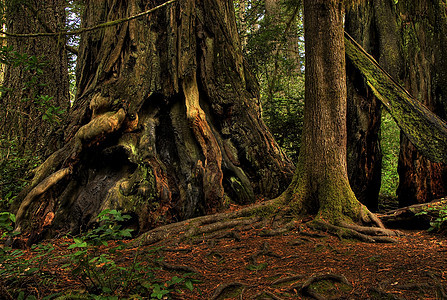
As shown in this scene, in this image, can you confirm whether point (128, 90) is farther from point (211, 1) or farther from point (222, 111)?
point (211, 1)

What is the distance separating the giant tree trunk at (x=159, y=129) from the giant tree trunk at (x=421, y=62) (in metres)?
2.06

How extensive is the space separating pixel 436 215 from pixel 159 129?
4309 millimetres

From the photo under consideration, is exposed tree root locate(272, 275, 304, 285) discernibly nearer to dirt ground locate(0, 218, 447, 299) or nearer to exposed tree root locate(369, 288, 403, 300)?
dirt ground locate(0, 218, 447, 299)

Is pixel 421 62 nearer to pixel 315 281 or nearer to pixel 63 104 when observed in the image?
pixel 315 281

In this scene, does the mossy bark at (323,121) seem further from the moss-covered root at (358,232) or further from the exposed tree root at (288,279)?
the exposed tree root at (288,279)

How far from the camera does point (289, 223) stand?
3.96 meters

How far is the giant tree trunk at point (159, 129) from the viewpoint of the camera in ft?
14.1

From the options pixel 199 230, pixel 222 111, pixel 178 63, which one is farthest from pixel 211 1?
pixel 199 230

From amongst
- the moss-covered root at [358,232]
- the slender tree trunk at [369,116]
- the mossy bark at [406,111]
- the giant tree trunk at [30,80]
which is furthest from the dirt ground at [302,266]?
the giant tree trunk at [30,80]

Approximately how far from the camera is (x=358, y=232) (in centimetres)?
361

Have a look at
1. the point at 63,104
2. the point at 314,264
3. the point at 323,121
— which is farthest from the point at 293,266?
the point at 63,104

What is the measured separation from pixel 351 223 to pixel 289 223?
777 mm

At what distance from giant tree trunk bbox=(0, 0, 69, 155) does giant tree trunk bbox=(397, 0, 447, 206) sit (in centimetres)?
670

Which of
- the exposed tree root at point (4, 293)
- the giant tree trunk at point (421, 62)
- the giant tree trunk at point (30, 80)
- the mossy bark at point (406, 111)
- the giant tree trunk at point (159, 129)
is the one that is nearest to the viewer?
the exposed tree root at point (4, 293)
